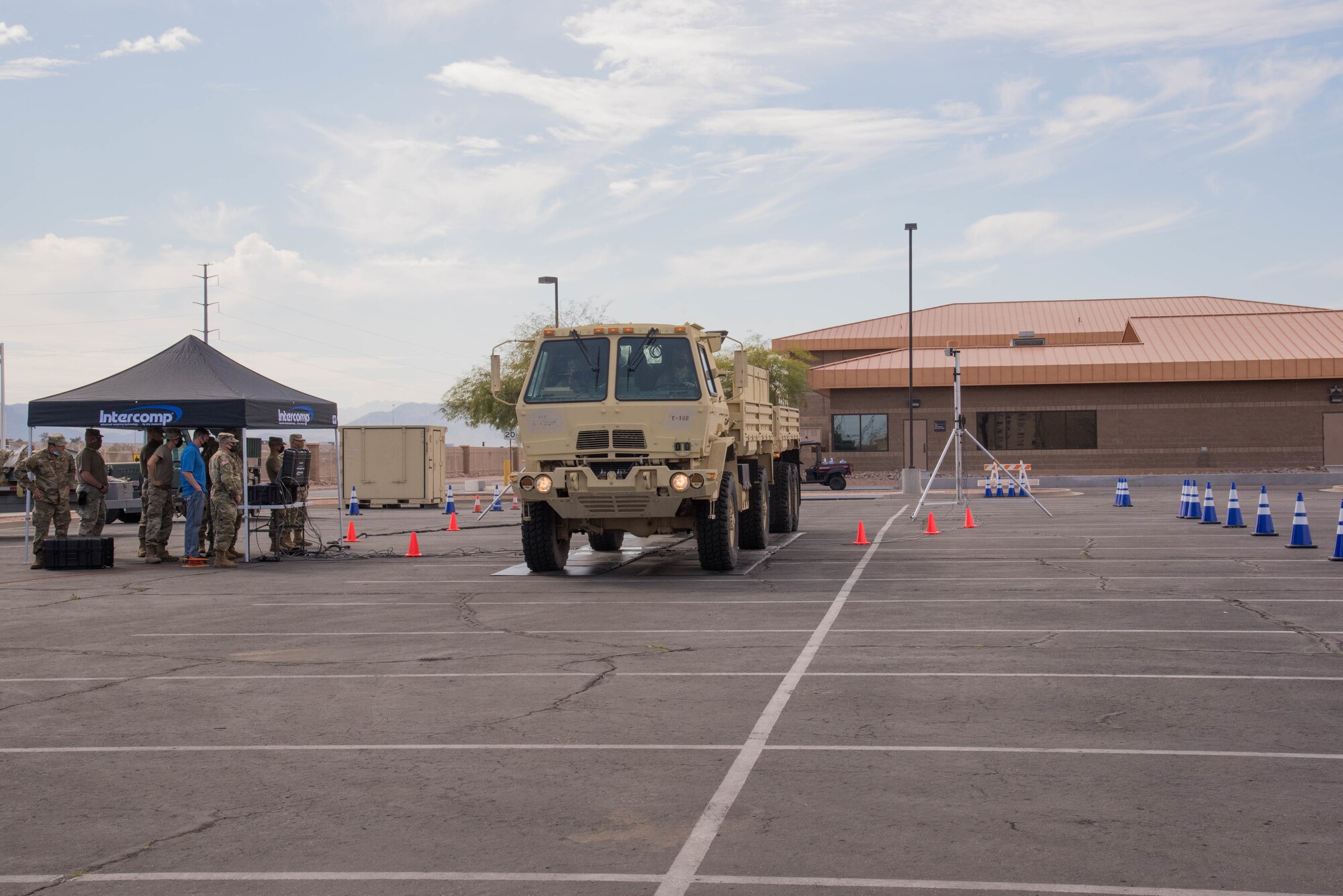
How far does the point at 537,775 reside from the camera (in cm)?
635

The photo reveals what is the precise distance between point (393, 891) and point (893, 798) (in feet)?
7.44

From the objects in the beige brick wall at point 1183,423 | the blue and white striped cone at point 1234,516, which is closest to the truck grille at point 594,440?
the blue and white striped cone at point 1234,516

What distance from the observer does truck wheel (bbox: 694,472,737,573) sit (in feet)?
52.2

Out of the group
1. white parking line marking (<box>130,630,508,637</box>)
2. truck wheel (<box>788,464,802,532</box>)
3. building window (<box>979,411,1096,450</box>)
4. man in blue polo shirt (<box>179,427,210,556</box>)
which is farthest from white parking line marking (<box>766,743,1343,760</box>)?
building window (<box>979,411,1096,450</box>)

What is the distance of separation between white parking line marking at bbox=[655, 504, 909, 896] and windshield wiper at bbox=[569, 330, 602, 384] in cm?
593

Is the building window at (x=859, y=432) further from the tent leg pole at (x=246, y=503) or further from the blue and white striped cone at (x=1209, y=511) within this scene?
the tent leg pole at (x=246, y=503)

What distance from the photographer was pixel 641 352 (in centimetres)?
1617

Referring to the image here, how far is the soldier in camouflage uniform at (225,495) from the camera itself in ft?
58.3

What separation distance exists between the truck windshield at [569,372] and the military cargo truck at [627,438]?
0.01 metres

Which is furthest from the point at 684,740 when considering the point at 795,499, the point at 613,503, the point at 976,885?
the point at 795,499

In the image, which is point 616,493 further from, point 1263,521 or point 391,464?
point 391,464

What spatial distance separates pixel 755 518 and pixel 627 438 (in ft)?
13.3

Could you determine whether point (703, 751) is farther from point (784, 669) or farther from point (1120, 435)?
point (1120, 435)

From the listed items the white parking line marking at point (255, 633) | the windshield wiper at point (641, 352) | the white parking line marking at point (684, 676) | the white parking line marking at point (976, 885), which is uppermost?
the windshield wiper at point (641, 352)
